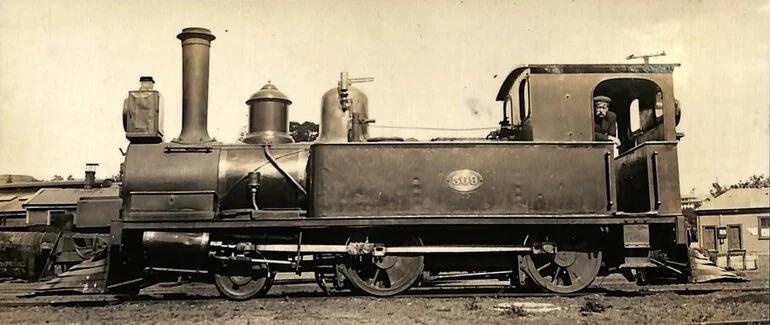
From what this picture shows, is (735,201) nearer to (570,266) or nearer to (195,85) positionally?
(570,266)

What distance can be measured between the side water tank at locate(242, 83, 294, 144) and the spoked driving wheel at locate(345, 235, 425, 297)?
1.93m

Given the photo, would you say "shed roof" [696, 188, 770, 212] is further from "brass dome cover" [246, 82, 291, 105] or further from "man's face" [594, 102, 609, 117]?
"brass dome cover" [246, 82, 291, 105]

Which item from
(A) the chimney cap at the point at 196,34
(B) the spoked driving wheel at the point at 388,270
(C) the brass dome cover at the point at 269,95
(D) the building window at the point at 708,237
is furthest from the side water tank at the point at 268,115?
(D) the building window at the point at 708,237

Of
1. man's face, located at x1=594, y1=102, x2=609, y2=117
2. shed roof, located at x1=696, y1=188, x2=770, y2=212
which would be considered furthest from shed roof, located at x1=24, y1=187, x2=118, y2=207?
shed roof, located at x1=696, y1=188, x2=770, y2=212

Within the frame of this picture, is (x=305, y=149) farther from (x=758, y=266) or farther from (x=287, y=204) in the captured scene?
(x=758, y=266)

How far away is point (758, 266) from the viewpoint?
17500 millimetres

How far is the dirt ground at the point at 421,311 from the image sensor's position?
623 cm

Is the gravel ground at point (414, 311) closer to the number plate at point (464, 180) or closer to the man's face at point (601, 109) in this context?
the number plate at point (464, 180)

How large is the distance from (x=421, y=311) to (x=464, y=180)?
5.93 ft

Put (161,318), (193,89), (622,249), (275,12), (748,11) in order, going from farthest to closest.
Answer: (193,89)
(622,249)
(275,12)
(748,11)
(161,318)

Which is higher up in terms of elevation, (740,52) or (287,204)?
(740,52)

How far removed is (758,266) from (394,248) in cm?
1340

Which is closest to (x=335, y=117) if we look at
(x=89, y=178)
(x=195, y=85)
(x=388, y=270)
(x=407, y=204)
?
(x=407, y=204)

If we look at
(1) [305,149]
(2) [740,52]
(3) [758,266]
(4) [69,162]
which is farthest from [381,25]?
(3) [758,266]
